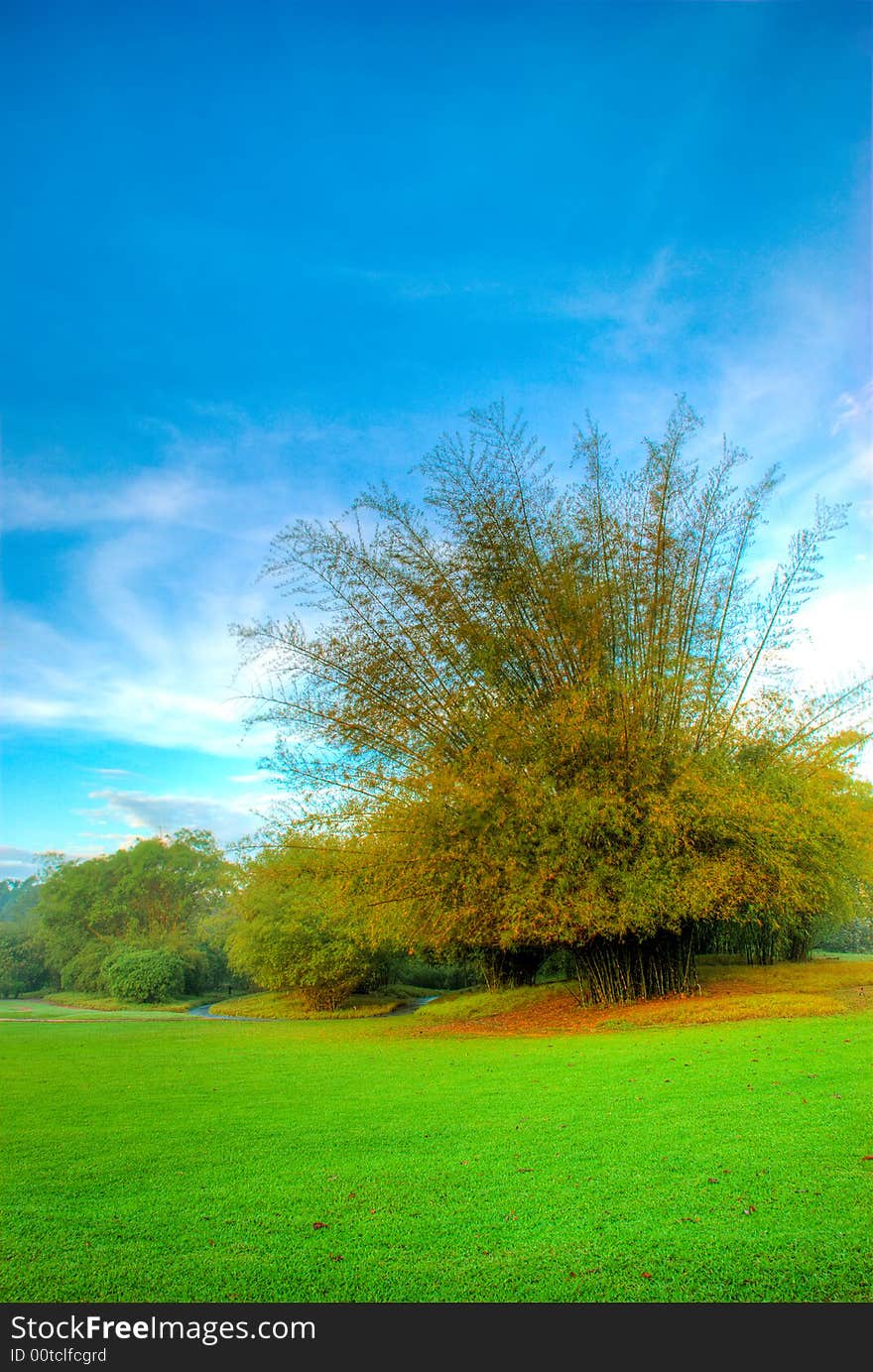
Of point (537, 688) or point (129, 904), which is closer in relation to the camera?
point (537, 688)

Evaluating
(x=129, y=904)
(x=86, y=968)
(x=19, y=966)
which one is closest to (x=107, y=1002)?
(x=86, y=968)

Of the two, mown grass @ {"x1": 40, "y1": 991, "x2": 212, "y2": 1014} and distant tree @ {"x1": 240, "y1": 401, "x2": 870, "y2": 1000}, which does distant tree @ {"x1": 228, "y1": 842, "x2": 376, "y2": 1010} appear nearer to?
mown grass @ {"x1": 40, "y1": 991, "x2": 212, "y2": 1014}

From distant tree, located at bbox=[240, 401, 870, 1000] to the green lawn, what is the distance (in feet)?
11.5

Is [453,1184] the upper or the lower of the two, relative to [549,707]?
lower

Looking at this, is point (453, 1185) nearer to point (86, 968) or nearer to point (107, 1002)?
point (107, 1002)

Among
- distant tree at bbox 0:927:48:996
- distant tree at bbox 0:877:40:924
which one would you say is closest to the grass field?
distant tree at bbox 0:927:48:996

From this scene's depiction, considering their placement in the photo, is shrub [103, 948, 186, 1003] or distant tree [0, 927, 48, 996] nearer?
shrub [103, 948, 186, 1003]

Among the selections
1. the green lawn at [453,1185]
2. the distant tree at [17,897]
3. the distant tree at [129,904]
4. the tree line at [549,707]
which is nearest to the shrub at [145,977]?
the distant tree at [129,904]

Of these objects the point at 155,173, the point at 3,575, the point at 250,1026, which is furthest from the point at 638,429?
the point at 250,1026

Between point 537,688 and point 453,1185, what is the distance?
7.70 metres

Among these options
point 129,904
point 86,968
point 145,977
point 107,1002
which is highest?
point 129,904

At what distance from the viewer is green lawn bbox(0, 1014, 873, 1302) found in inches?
Result: 87.7

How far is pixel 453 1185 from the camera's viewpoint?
10.0 ft

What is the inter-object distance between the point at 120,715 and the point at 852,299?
681cm
